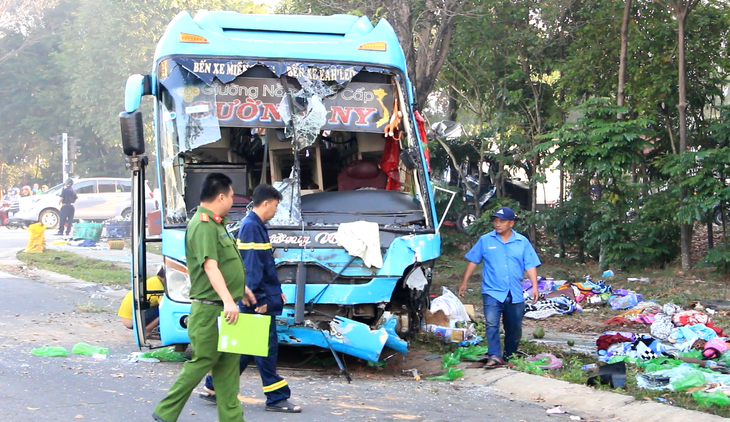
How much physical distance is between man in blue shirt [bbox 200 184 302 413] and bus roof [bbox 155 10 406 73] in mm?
2235

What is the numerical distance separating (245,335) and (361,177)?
145 inches

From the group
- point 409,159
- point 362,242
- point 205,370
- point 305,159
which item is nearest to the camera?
point 205,370

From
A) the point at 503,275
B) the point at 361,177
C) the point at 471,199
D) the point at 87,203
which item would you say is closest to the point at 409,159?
the point at 361,177

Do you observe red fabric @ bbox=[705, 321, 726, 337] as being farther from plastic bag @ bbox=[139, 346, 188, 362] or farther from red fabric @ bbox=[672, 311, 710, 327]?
plastic bag @ bbox=[139, 346, 188, 362]

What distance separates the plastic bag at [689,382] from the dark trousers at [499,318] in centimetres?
157

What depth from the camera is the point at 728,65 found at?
1412cm

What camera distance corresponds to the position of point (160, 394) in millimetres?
6023

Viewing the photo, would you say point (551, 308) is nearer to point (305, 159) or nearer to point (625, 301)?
point (625, 301)

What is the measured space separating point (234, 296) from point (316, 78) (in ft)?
10.4

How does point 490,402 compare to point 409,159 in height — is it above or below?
below

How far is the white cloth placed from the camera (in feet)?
22.1

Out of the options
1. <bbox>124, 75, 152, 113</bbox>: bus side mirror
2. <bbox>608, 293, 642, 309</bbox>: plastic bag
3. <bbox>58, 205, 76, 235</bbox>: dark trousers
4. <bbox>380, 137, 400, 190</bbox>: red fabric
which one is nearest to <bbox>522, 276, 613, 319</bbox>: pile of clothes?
<bbox>608, 293, 642, 309</bbox>: plastic bag

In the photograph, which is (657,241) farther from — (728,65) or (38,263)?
(38,263)

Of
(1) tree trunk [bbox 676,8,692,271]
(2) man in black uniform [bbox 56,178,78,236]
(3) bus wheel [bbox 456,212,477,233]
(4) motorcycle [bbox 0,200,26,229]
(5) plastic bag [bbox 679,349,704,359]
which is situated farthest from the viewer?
(4) motorcycle [bbox 0,200,26,229]
